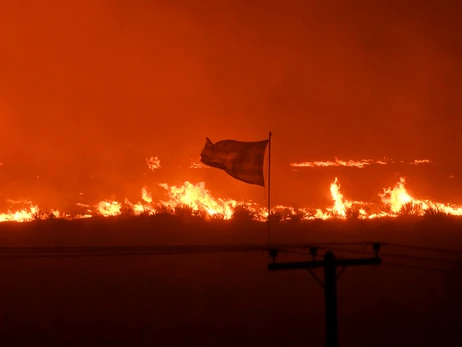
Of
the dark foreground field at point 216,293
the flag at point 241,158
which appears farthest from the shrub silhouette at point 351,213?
the flag at point 241,158

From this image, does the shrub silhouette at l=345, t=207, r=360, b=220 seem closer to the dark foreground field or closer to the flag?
the dark foreground field

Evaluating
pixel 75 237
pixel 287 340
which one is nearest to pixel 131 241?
pixel 75 237

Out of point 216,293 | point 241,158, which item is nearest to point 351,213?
point 216,293

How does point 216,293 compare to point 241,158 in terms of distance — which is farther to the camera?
point 216,293

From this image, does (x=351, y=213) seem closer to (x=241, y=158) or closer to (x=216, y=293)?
(x=216, y=293)

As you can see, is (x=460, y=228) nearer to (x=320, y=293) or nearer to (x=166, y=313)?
(x=320, y=293)

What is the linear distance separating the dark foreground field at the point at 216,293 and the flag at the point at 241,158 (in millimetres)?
33235

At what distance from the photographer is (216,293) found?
63281mm

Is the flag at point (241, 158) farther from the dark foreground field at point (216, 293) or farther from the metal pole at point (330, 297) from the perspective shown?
the dark foreground field at point (216, 293)

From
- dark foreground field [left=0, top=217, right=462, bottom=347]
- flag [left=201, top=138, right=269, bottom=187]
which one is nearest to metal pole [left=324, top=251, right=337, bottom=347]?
flag [left=201, top=138, right=269, bottom=187]

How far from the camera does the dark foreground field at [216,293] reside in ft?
178

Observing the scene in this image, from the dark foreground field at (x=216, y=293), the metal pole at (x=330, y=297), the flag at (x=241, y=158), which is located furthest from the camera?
the dark foreground field at (x=216, y=293)

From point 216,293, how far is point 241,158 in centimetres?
4198

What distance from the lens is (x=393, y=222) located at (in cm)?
6631
